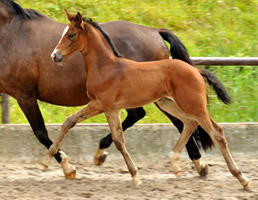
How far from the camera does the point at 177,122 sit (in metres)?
6.16

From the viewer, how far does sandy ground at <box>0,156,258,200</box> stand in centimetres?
511

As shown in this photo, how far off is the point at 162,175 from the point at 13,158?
190 cm

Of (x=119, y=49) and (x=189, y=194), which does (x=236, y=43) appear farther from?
(x=189, y=194)

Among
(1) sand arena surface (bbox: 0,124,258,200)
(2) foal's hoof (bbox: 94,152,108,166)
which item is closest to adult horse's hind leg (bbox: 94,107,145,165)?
(2) foal's hoof (bbox: 94,152,108,166)

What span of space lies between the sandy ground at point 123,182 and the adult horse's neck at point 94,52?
3.98 feet

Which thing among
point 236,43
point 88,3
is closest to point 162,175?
point 236,43

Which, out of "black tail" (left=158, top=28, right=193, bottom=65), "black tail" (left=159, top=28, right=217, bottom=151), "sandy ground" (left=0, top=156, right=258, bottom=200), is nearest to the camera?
"sandy ground" (left=0, top=156, right=258, bottom=200)

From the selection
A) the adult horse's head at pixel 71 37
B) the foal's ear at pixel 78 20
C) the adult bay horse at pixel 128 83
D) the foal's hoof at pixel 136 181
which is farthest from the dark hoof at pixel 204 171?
the foal's ear at pixel 78 20

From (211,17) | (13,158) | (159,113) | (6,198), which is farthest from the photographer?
(211,17)

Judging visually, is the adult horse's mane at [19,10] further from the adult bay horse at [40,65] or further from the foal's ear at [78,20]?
the foal's ear at [78,20]

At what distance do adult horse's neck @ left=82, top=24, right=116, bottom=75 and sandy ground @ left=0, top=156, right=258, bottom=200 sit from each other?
1.21 meters

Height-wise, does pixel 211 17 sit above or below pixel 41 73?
below

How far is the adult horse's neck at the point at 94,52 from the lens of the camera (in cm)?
541

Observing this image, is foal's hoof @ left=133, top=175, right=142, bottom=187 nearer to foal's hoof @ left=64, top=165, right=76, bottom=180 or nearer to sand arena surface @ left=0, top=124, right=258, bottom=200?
sand arena surface @ left=0, top=124, right=258, bottom=200
